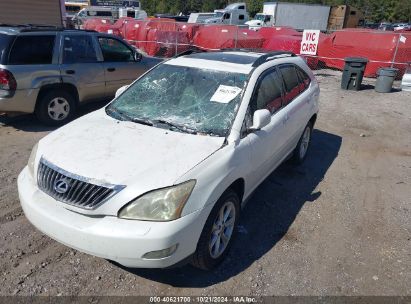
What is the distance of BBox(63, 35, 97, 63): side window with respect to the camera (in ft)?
21.6

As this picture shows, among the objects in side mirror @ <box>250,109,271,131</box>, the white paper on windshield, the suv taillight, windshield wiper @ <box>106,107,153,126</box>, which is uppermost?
the white paper on windshield

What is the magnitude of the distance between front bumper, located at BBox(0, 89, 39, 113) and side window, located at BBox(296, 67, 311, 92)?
4462mm

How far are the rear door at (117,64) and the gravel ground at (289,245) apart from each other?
2.01 meters

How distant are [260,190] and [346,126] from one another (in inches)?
164

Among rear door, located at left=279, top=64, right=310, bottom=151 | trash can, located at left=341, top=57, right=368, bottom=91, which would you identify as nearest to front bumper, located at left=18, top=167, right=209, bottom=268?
rear door, located at left=279, top=64, right=310, bottom=151

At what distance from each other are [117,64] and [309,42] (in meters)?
8.88

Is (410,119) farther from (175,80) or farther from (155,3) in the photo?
(155,3)

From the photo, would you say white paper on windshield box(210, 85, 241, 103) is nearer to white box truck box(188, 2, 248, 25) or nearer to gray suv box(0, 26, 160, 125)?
gray suv box(0, 26, 160, 125)

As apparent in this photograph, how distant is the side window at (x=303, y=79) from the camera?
16.4 ft

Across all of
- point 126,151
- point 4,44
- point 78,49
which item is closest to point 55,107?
point 78,49

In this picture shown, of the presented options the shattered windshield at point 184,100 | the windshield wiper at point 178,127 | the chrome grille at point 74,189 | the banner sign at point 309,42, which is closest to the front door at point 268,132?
the shattered windshield at point 184,100

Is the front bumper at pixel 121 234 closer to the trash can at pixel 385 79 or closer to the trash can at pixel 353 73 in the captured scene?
the trash can at pixel 353 73

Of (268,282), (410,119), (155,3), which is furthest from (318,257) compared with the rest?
(155,3)

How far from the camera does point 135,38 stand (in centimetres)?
1895
